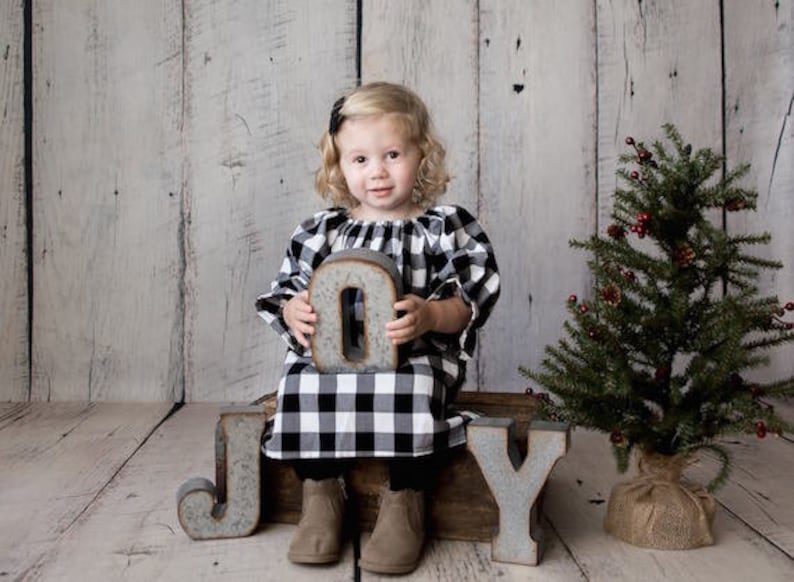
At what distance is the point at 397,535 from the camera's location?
1.18 meters

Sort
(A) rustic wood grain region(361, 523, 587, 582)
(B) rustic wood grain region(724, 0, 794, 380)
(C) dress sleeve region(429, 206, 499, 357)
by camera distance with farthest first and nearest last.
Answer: (B) rustic wood grain region(724, 0, 794, 380)
(C) dress sleeve region(429, 206, 499, 357)
(A) rustic wood grain region(361, 523, 587, 582)

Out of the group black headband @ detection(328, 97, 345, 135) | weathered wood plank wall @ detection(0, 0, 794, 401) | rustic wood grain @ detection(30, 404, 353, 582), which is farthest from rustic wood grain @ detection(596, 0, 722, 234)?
rustic wood grain @ detection(30, 404, 353, 582)

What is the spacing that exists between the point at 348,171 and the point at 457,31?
2.54ft

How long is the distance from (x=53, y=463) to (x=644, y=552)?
1.08 metres

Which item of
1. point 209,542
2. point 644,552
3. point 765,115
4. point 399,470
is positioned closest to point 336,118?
point 399,470

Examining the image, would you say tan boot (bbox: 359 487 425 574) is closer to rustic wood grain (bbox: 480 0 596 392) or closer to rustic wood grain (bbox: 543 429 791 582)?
rustic wood grain (bbox: 543 429 791 582)

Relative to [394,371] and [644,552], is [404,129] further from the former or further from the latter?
[644,552]

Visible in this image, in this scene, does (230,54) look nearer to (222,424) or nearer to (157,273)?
(157,273)

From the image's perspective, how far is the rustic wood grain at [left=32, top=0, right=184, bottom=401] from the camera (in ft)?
6.84

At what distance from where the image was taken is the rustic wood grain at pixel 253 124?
6.82ft

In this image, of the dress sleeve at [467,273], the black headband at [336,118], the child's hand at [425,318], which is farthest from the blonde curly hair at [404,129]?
the child's hand at [425,318]

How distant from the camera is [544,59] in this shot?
6.78 feet

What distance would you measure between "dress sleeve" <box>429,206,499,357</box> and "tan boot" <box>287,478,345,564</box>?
0.33 m

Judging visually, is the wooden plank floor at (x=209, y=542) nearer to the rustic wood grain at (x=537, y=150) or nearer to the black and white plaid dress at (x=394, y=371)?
the black and white plaid dress at (x=394, y=371)
